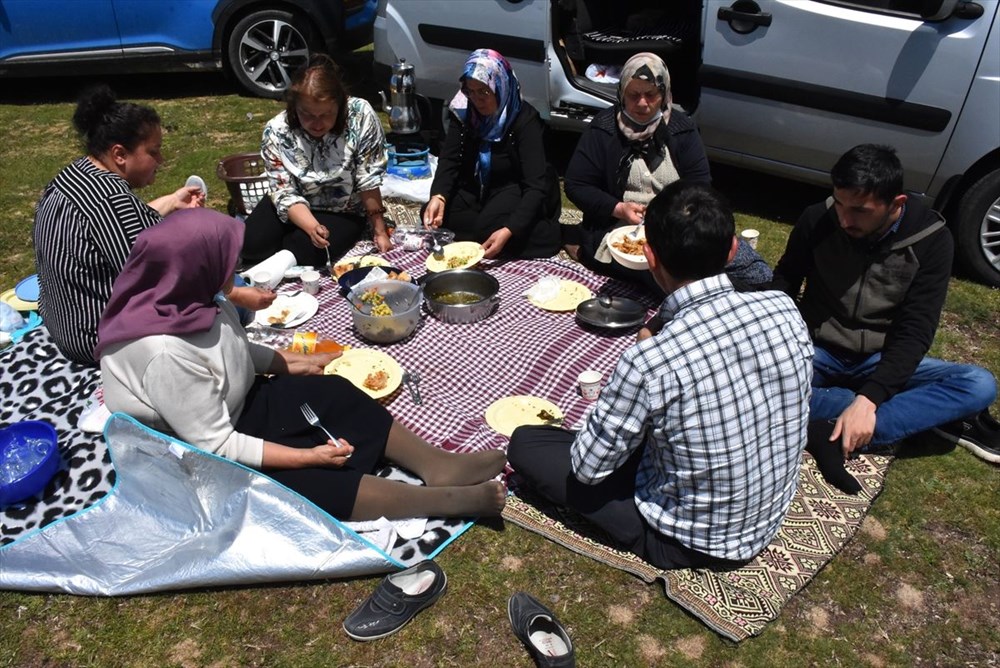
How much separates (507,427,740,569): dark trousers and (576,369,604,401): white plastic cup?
729 mm

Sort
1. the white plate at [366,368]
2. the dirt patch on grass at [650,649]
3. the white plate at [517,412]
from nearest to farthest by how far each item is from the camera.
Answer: the dirt patch on grass at [650,649]
the white plate at [517,412]
the white plate at [366,368]

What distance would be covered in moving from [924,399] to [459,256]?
2.78m

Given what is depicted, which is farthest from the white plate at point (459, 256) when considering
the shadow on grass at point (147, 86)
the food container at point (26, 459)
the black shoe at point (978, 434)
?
the shadow on grass at point (147, 86)

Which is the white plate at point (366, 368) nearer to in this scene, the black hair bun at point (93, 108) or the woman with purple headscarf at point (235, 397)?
the woman with purple headscarf at point (235, 397)

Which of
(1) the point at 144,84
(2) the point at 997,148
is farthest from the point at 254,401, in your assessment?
(1) the point at 144,84

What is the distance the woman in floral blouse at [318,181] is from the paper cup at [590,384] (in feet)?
6.71

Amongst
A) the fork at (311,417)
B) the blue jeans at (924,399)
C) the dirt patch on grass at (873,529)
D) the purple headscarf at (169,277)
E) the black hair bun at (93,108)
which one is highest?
the black hair bun at (93,108)

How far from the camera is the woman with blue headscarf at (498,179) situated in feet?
16.0

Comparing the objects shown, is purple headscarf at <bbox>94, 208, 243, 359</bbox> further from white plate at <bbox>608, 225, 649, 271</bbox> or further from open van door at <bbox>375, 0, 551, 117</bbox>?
open van door at <bbox>375, 0, 551, 117</bbox>

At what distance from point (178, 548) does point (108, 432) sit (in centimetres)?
52

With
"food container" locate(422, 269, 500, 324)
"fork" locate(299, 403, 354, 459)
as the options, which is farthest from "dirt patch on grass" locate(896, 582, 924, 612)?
"food container" locate(422, 269, 500, 324)

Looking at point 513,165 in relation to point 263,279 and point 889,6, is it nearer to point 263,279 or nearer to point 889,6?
point 263,279

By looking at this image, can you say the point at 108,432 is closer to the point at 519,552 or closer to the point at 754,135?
the point at 519,552

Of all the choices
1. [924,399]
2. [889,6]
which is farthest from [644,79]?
[924,399]
